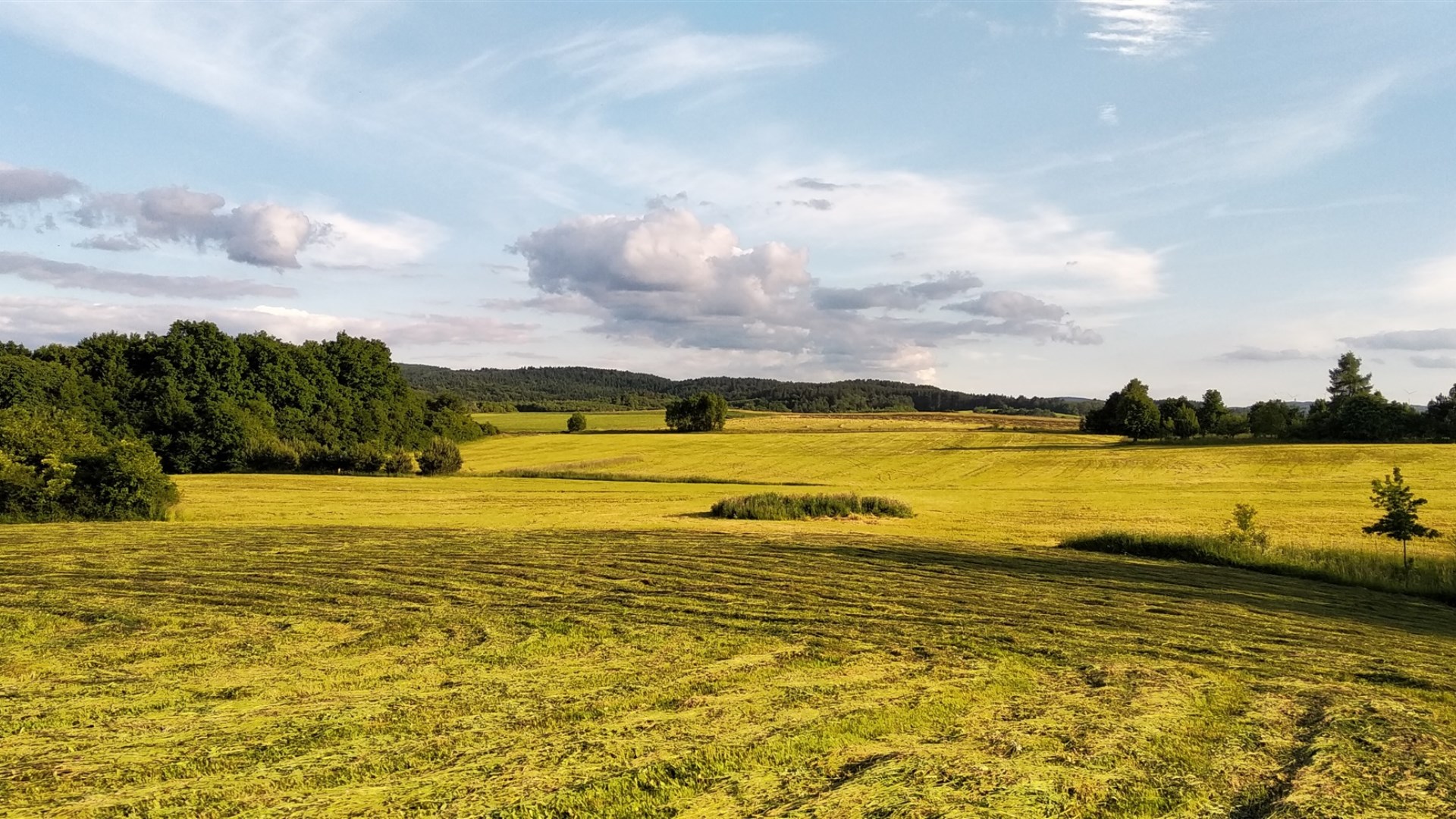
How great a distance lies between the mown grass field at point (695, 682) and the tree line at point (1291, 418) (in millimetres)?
Answer: 73226

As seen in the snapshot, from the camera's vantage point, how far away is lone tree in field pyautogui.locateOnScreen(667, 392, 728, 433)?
102812 mm

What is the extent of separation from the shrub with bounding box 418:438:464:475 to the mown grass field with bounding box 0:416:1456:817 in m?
33.6

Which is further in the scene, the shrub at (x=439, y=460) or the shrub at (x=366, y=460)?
the shrub at (x=439, y=460)

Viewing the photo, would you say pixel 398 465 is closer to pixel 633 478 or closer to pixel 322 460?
pixel 322 460

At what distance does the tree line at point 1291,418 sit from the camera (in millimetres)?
74125

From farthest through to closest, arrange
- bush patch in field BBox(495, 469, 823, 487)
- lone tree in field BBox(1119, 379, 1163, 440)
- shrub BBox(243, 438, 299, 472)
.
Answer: lone tree in field BBox(1119, 379, 1163, 440) → shrub BBox(243, 438, 299, 472) → bush patch in field BBox(495, 469, 823, 487)

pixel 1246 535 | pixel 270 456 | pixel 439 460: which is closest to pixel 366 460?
pixel 439 460

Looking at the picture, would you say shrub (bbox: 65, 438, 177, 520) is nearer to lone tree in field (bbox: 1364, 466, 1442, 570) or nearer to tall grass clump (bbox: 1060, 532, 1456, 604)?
tall grass clump (bbox: 1060, 532, 1456, 604)

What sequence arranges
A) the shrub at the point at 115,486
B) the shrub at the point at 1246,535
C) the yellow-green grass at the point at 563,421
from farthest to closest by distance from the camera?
the yellow-green grass at the point at 563,421 → the shrub at the point at 115,486 → the shrub at the point at 1246,535

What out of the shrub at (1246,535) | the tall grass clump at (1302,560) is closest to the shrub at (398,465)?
the tall grass clump at (1302,560)

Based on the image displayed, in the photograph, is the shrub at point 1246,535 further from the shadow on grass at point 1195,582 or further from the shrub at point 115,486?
the shrub at point 115,486

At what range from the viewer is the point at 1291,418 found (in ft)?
270

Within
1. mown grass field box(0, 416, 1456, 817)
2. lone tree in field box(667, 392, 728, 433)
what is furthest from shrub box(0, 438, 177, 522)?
lone tree in field box(667, 392, 728, 433)

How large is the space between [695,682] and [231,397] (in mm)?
58662
